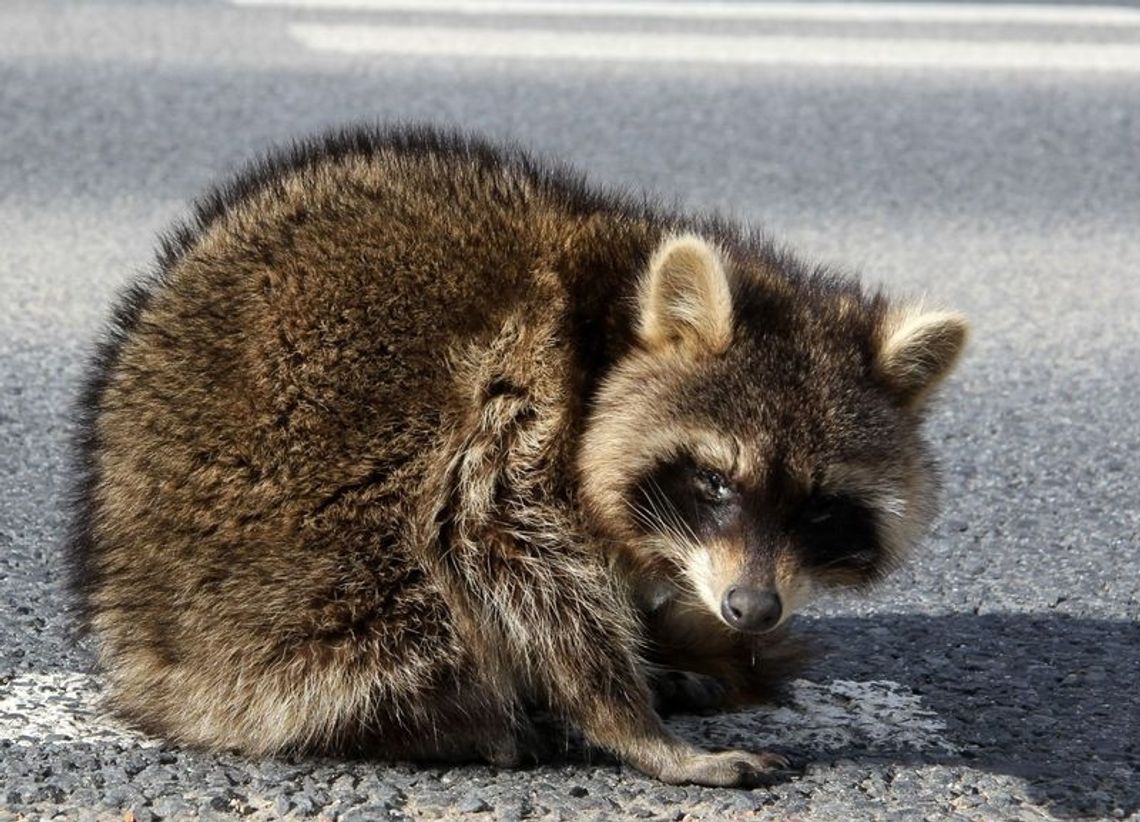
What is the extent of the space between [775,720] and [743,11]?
6.35 meters

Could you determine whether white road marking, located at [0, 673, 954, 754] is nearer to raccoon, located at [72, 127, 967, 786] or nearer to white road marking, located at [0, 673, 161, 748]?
white road marking, located at [0, 673, 161, 748]

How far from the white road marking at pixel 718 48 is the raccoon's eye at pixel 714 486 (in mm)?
5516

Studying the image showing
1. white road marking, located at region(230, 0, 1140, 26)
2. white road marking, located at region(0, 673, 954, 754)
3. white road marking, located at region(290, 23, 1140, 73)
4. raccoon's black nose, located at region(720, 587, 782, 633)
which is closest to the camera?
raccoon's black nose, located at region(720, 587, 782, 633)

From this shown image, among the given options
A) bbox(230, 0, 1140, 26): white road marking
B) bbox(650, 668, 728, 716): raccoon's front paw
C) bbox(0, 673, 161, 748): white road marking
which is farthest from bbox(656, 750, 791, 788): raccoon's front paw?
bbox(230, 0, 1140, 26): white road marking

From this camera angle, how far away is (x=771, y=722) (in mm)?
3672

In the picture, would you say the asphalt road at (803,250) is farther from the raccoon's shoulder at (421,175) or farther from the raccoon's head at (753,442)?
the raccoon's shoulder at (421,175)

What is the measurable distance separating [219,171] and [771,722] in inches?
161

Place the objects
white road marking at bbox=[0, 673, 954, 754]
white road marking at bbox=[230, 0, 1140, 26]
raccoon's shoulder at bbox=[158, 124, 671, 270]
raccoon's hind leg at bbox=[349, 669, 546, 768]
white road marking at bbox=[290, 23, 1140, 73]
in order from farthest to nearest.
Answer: white road marking at bbox=[230, 0, 1140, 26] → white road marking at bbox=[290, 23, 1140, 73] → raccoon's shoulder at bbox=[158, 124, 671, 270] → white road marking at bbox=[0, 673, 954, 754] → raccoon's hind leg at bbox=[349, 669, 546, 768]

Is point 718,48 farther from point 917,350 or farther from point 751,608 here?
point 751,608

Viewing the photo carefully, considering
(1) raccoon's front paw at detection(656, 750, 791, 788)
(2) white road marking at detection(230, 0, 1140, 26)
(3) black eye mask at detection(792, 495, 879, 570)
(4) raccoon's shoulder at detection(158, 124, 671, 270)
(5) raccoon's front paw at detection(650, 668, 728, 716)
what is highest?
(2) white road marking at detection(230, 0, 1140, 26)

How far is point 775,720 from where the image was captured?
3.68 meters

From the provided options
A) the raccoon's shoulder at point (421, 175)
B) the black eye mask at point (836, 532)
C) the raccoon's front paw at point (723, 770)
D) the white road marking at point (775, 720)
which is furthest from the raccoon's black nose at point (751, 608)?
the raccoon's shoulder at point (421, 175)

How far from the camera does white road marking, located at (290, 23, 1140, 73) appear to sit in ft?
28.5

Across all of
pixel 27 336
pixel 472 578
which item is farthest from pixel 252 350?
pixel 27 336
